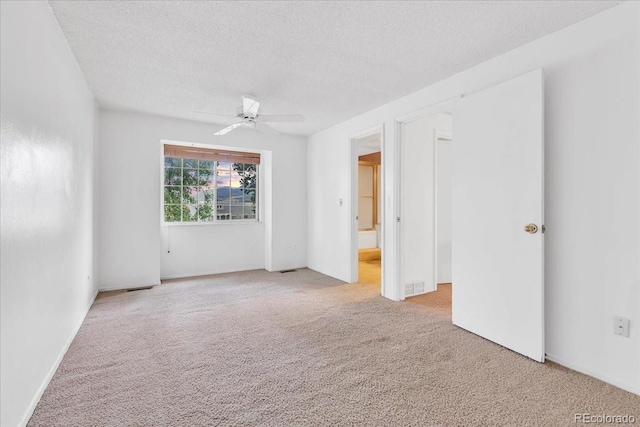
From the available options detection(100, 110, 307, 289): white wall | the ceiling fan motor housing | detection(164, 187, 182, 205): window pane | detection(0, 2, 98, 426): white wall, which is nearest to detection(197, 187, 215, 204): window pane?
detection(164, 187, 182, 205): window pane

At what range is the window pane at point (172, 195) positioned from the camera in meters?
4.99

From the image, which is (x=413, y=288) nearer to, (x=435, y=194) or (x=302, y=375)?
(x=435, y=194)

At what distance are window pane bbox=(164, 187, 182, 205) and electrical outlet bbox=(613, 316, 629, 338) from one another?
5247mm

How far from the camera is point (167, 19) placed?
2.11m

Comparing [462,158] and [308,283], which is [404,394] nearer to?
[462,158]

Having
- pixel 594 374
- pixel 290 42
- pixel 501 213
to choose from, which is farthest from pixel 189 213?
pixel 594 374

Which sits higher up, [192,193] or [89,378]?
[192,193]

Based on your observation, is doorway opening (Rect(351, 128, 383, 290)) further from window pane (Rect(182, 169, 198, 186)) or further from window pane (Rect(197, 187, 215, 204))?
window pane (Rect(182, 169, 198, 186))

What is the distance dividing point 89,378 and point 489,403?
8.11ft

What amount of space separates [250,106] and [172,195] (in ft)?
8.27

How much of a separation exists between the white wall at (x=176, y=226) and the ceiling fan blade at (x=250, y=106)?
161 centimetres

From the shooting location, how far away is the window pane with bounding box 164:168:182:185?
16.4 ft

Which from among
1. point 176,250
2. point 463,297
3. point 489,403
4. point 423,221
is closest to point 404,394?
point 489,403

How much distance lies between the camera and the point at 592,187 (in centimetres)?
205
